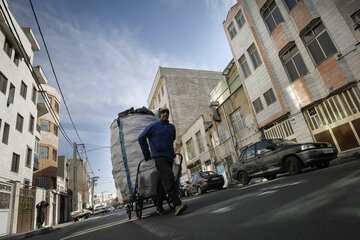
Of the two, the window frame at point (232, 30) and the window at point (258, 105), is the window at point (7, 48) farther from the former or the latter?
the window at point (258, 105)

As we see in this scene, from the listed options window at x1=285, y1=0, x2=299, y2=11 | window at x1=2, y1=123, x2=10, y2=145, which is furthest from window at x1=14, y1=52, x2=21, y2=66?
window at x1=285, y1=0, x2=299, y2=11

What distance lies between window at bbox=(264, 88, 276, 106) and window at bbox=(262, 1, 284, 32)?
418cm

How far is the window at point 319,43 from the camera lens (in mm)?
10523

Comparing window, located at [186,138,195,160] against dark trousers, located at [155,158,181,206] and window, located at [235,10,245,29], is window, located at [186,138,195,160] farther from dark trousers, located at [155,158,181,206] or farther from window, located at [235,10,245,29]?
dark trousers, located at [155,158,181,206]

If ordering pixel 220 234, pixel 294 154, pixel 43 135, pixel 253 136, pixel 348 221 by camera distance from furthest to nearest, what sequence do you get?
pixel 43 135 < pixel 253 136 < pixel 294 154 < pixel 220 234 < pixel 348 221

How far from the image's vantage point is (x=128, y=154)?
470 centimetres

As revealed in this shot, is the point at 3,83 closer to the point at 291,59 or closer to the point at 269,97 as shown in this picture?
the point at 269,97

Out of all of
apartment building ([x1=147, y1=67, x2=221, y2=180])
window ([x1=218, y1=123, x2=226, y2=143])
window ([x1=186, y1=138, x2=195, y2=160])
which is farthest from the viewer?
apartment building ([x1=147, y1=67, x2=221, y2=180])

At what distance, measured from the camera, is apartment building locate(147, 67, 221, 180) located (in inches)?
1235

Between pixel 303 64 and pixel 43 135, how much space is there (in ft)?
89.8

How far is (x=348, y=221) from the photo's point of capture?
116 cm

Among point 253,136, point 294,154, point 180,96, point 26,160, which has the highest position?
point 180,96

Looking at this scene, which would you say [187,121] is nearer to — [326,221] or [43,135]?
[43,135]

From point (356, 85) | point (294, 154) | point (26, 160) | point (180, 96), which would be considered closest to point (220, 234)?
point (294, 154)
